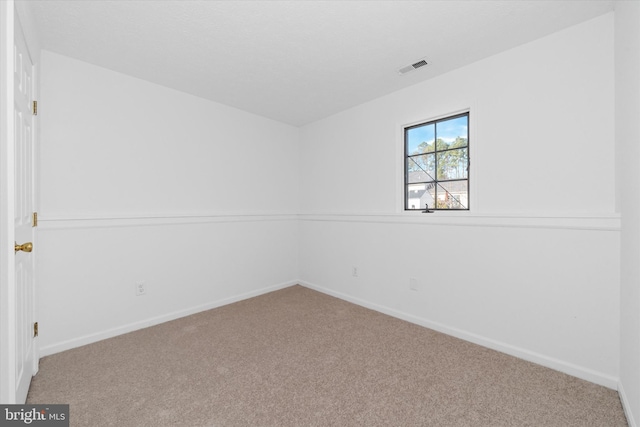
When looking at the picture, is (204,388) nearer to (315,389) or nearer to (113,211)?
(315,389)

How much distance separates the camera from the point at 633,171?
1478 mm

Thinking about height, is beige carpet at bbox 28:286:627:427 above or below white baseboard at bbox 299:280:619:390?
below

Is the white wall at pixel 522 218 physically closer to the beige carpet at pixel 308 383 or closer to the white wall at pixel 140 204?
the beige carpet at pixel 308 383

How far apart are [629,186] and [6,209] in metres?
3.10

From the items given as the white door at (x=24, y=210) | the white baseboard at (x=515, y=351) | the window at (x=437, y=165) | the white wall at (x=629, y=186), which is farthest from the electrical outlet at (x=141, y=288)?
the white wall at (x=629, y=186)

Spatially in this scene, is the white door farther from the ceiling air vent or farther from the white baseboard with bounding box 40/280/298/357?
the ceiling air vent

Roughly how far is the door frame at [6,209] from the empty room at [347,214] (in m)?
0.01

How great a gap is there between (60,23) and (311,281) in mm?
3617

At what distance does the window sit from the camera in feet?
8.71

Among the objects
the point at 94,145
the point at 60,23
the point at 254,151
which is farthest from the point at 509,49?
the point at 94,145

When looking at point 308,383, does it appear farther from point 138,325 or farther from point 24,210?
point 24,210

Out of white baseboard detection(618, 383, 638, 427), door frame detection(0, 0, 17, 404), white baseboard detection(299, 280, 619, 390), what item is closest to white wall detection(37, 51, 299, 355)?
door frame detection(0, 0, 17, 404)

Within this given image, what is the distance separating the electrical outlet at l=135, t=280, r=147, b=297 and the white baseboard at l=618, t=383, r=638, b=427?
12.0ft

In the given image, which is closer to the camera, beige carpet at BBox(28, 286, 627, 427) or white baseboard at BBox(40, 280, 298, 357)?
beige carpet at BBox(28, 286, 627, 427)
